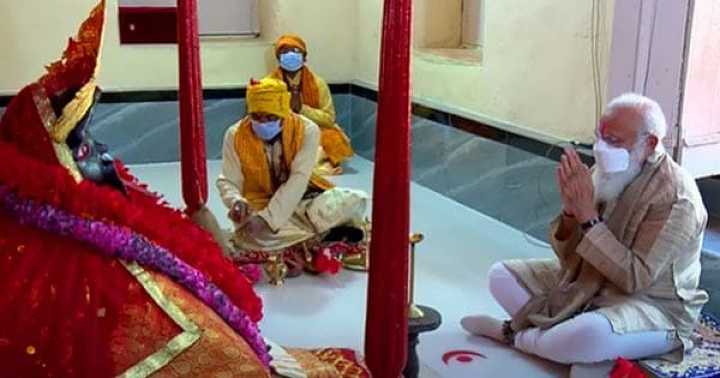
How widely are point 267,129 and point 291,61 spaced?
1.84 m

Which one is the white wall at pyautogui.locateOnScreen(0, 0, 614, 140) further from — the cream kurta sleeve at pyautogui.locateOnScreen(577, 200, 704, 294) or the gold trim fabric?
the gold trim fabric

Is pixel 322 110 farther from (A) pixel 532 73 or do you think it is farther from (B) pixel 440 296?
(B) pixel 440 296

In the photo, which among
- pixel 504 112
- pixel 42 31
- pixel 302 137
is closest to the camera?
pixel 302 137

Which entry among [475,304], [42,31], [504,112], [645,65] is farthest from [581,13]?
[42,31]

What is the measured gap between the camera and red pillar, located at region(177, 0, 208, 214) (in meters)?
1.53

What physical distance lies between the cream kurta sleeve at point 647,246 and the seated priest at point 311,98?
2.82 meters

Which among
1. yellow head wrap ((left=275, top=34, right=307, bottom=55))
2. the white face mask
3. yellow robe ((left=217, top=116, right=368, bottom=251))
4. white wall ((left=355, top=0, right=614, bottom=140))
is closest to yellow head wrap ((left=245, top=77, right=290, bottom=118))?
yellow robe ((left=217, top=116, right=368, bottom=251))

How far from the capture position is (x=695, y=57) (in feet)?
10.6

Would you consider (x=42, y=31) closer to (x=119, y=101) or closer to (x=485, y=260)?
(x=119, y=101)

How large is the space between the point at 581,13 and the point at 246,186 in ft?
5.28

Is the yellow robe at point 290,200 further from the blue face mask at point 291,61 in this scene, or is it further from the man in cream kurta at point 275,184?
the blue face mask at point 291,61

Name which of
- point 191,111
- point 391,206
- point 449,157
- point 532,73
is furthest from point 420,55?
point 391,206

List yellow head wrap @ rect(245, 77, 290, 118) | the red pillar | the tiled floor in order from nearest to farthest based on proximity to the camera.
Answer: the red pillar, the tiled floor, yellow head wrap @ rect(245, 77, 290, 118)

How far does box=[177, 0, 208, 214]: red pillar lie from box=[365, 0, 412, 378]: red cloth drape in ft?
1.93
